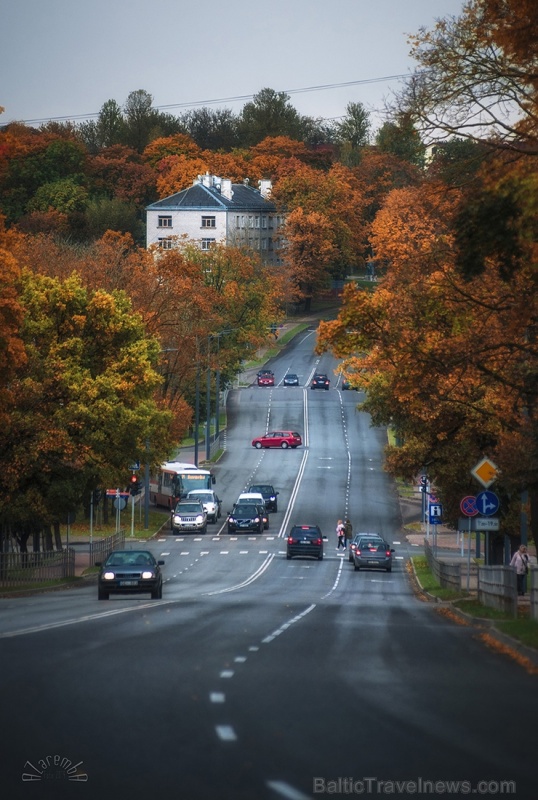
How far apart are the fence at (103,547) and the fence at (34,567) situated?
4.80 metres

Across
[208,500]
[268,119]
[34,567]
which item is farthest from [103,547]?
[268,119]

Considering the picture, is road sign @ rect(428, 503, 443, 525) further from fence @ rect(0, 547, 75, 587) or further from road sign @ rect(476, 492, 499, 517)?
road sign @ rect(476, 492, 499, 517)

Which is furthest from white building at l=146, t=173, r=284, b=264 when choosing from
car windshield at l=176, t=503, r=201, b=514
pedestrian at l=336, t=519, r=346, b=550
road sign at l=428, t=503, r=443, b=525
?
road sign at l=428, t=503, r=443, b=525

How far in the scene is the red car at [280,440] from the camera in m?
92.4

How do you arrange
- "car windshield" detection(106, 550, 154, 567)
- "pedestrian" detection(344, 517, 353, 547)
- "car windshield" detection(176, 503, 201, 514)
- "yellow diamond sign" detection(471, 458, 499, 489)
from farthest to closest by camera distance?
"car windshield" detection(176, 503, 201, 514) → "pedestrian" detection(344, 517, 353, 547) → "car windshield" detection(106, 550, 154, 567) → "yellow diamond sign" detection(471, 458, 499, 489)

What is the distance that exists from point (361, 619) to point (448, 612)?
424 cm

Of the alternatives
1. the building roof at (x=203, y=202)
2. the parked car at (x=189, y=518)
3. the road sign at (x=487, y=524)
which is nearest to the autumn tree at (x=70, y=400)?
the parked car at (x=189, y=518)

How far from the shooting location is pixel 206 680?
13766 mm

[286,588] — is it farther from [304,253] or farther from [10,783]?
[304,253]

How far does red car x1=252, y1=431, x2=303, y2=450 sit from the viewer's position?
303ft

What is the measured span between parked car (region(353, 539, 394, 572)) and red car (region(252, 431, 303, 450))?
39910 mm

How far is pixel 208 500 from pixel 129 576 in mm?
Answer: 36701

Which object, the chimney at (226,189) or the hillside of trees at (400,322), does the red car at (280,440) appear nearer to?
the hillside of trees at (400,322)

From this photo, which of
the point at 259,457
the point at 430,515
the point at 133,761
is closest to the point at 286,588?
the point at 430,515
